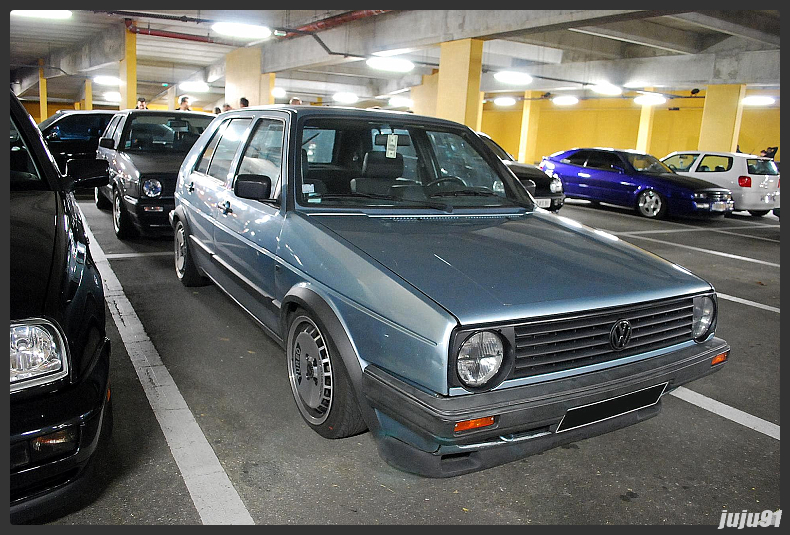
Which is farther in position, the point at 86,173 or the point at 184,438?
the point at 86,173

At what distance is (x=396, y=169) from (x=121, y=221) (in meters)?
4.61

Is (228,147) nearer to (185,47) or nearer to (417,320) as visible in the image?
(417,320)

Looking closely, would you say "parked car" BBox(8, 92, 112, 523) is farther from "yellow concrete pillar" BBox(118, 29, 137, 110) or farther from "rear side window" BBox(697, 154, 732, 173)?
"yellow concrete pillar" BBox(118, 29, 137, 110)

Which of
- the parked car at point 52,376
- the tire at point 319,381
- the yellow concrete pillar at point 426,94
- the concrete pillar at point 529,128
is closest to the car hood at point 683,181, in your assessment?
the tire at point 319,381

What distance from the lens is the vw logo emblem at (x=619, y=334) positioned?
2434 millimetres

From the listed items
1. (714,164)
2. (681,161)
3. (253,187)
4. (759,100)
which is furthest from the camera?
(759,100)

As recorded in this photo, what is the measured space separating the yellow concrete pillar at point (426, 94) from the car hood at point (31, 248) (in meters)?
20.7

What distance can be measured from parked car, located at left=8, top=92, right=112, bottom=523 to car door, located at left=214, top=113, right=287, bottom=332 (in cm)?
98

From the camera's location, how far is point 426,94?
76.6 feet

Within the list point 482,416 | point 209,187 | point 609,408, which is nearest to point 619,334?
point 609,408

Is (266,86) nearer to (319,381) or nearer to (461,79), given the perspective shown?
(461,79)

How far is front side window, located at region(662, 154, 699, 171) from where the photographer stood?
547 inches

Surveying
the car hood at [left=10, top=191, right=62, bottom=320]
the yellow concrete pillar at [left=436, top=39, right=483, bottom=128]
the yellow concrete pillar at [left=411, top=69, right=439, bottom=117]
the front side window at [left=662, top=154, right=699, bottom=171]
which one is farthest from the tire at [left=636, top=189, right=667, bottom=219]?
the yellow concrete pillar at [left=411, top=69, right=439, bottom=117]

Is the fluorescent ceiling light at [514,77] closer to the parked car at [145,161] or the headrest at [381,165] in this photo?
the parked car at [145,161]
